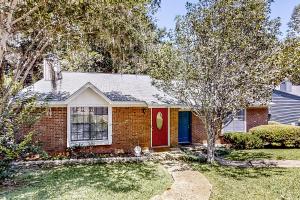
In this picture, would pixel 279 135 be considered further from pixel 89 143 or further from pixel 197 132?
pixel 89 143

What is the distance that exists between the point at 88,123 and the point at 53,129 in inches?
71.5

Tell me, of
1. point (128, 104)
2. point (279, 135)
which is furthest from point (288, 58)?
point (279, 135)

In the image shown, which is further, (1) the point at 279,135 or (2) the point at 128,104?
(1) the point at 279,135

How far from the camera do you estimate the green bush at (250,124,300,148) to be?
18672mm

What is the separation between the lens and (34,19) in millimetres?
12203

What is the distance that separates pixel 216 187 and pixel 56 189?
511cm

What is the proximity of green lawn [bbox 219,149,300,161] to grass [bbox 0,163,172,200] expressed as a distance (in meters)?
4.92

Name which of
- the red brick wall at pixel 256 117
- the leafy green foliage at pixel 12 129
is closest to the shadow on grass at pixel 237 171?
the leafy green foliage at pixel 12 129

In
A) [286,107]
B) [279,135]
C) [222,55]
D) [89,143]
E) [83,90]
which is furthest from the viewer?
[286,107]

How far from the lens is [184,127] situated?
18.8 meters

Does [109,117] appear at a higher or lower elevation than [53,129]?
higher

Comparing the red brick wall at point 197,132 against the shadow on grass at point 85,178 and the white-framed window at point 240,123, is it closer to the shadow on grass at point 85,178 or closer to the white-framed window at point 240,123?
the white-framed window at point 240,123

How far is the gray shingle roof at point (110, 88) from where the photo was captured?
15461 mm

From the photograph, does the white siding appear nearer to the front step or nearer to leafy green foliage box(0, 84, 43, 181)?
the front step
